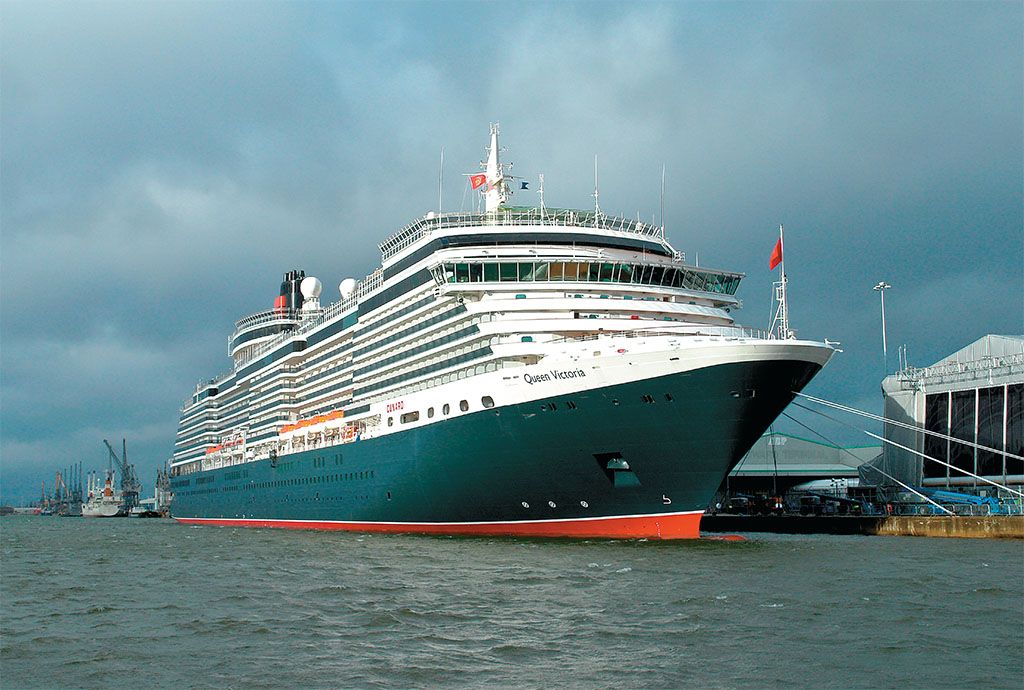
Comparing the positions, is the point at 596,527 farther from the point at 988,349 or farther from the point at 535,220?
the point at 988,349

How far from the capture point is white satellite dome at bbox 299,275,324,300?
207ft

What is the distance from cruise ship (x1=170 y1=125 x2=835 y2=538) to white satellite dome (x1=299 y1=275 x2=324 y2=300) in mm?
18922

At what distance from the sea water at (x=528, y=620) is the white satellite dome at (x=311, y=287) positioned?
123 ft

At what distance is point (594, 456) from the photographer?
26.6 m

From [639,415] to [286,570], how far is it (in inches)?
442

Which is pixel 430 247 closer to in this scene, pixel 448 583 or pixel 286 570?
pixel 286 570

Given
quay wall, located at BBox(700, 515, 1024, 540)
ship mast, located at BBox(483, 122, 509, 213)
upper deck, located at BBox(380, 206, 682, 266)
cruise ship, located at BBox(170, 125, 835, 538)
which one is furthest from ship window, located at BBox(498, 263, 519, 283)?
quay wall, located at BBox(700, 515, 1024, 540)

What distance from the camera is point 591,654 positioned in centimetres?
1323

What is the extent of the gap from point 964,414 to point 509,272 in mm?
29353

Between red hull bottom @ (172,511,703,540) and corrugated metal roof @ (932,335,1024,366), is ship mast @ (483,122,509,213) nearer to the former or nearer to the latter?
red hull bottom @ (172,511,703,540)

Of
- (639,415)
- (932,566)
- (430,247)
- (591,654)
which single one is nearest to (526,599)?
(591,654)

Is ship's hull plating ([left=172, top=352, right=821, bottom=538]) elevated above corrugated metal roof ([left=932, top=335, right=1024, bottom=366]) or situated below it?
below

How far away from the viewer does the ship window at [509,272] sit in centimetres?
3141

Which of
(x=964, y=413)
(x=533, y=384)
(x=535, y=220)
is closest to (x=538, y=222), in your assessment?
(x=535, y=220)
